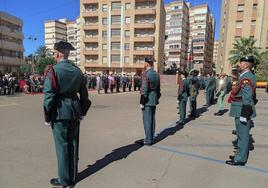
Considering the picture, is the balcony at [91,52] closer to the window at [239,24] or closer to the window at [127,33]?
the window at [127,33]

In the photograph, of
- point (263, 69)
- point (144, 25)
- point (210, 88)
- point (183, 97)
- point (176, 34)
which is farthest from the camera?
point (176, 34)

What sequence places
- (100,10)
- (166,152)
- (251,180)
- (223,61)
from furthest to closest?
(100,10) → (223,61) → (166,152) → (251,180)

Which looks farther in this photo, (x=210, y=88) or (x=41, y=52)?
(x=41, y=52)

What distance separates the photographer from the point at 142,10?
54.2 m

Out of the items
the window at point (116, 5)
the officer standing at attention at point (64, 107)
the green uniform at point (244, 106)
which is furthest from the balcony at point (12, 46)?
the green uniform at point (244, 106)

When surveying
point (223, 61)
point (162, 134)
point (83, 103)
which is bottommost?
point (162, 134)

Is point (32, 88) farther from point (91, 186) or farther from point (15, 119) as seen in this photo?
point (91, 186)

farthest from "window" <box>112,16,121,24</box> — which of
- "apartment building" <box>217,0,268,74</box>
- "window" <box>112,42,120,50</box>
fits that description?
"apartment building" <box>217,0,268,74</box>

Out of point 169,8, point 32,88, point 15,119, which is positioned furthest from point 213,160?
point 169,8

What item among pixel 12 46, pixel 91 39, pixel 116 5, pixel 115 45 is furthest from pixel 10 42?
pixel 116 5

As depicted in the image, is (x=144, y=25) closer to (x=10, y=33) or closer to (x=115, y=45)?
(x=115, y=45)

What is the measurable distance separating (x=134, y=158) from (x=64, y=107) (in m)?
2.02

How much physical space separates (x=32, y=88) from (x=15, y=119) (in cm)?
1229

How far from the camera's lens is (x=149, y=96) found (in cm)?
546
